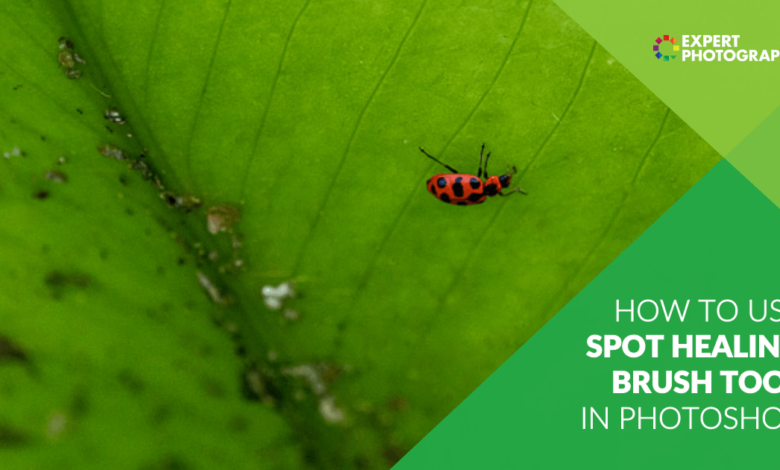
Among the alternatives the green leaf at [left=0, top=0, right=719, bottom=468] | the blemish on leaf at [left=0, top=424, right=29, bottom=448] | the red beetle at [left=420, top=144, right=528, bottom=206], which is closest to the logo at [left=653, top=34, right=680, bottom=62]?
the green leaf at [left=0, top=0, right=719, bottom=468]

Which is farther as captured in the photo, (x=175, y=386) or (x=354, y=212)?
(x=354, y=212)

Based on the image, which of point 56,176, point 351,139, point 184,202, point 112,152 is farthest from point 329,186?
point 56,176

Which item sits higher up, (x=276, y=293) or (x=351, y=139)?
(x=351, y=139)

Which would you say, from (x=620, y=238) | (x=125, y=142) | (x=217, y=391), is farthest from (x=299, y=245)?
(x=620, y=238)

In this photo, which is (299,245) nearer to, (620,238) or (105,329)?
(105,329)

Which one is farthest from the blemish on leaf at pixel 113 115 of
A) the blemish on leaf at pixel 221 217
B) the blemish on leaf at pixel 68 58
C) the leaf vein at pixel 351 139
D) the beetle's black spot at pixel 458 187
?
the beetle's black spot at pixel 458 187

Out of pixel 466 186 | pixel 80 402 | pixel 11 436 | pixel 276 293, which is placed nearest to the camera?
pixel 11 436

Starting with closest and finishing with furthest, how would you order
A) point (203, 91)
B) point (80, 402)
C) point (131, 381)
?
point (80, 402) → point (131, 381) → point (203, 91)
